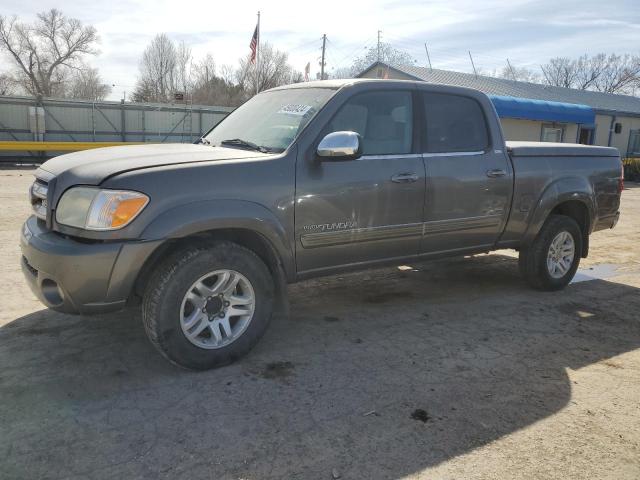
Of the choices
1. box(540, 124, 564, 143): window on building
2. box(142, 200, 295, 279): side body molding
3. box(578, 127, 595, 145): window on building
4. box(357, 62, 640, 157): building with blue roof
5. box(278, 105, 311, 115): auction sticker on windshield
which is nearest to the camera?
box(142, 200, 295, 279): side body molding

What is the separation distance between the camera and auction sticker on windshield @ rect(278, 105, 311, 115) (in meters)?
4.04

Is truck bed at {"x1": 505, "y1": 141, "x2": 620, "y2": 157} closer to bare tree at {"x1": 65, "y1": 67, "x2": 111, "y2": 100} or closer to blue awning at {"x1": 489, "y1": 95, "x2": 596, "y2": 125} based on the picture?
blue awning at {"x1": 489, "y1": 95, "x2": 596, "y2": 125}

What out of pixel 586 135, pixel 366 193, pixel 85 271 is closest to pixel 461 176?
pixel 366 193

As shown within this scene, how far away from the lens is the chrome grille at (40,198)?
345 centimetres

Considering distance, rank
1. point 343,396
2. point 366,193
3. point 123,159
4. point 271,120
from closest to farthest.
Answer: point 343,396, point 123,159, point 366,193, point 271,120

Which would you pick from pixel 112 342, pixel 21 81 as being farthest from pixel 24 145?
pixel 21 81

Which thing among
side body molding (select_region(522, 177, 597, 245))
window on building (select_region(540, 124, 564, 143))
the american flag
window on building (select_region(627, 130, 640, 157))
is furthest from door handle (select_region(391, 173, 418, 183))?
window on building (select_region(627, 130, 640, 157))

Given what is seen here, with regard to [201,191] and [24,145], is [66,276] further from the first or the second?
[24,145]

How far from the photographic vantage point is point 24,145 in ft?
67.2

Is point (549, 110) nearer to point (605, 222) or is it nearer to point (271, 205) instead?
point (605, 222)

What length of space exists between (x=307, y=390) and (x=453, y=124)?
2.68 meters

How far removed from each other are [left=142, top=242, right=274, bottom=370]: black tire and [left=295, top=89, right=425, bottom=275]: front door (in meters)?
0.45

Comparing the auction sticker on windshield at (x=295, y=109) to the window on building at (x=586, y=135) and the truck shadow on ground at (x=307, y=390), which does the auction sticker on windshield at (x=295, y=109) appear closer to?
the truck shadow on ground at (x=307, y=390)

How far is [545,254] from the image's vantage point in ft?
17.9
